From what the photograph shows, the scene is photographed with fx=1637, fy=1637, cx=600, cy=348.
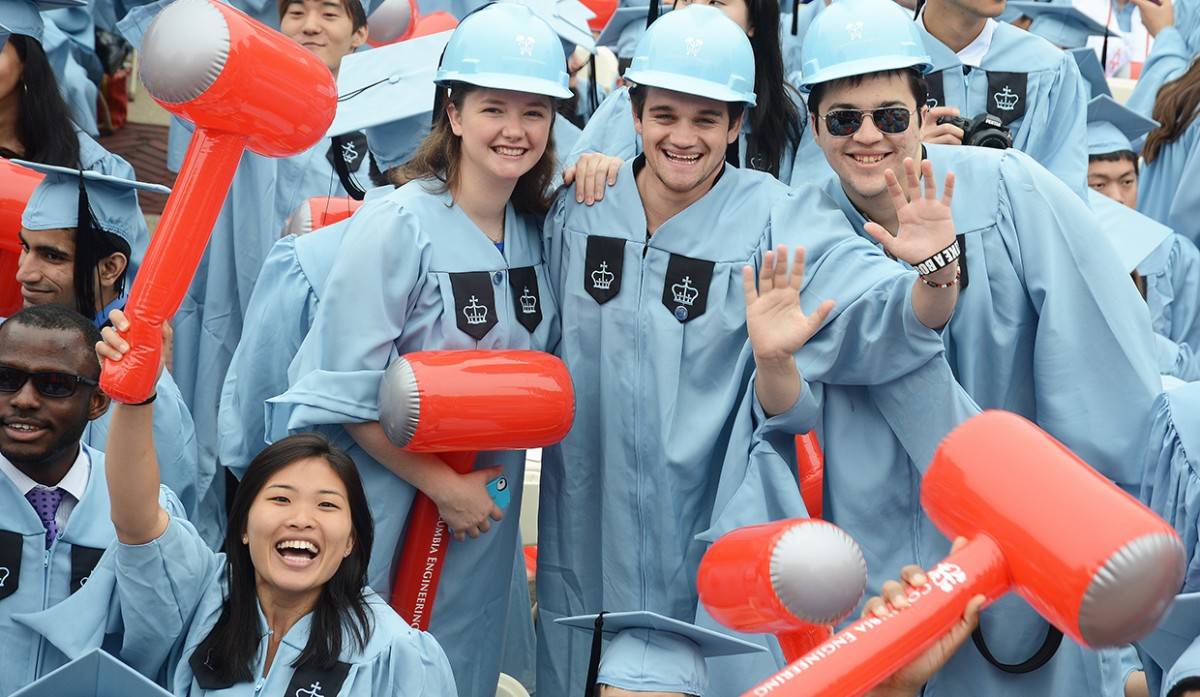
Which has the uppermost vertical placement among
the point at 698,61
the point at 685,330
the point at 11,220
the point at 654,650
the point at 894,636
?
the point at 698,61

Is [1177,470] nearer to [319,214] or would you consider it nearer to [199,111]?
[199,111]

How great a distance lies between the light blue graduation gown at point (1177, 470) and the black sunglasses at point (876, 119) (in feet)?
3.07

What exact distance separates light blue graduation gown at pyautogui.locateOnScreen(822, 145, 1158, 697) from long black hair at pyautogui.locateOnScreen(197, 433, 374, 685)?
1.35 metres

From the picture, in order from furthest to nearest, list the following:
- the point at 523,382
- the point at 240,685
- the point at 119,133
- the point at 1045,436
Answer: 1. the point at 119,133
2. the point at 523,382
3. the point at 240,685
4. the point at 1045,436

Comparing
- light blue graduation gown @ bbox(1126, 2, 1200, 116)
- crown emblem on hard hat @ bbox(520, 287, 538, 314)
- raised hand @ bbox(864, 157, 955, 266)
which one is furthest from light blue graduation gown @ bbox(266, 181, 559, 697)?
light blue graduation gown @ bbox(1126, 2, 1200, 116)

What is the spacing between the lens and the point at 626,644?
362 cm

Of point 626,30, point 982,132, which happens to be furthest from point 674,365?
point 626,30

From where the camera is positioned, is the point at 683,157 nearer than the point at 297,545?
No

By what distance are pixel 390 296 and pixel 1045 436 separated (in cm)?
191

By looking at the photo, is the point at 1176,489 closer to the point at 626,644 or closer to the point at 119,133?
the point at 626,644

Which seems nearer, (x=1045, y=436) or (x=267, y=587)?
(x=1045, y=436)

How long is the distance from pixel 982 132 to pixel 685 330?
42.1 inches

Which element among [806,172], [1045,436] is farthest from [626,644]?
[806,172]

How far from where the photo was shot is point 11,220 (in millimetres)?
4695
